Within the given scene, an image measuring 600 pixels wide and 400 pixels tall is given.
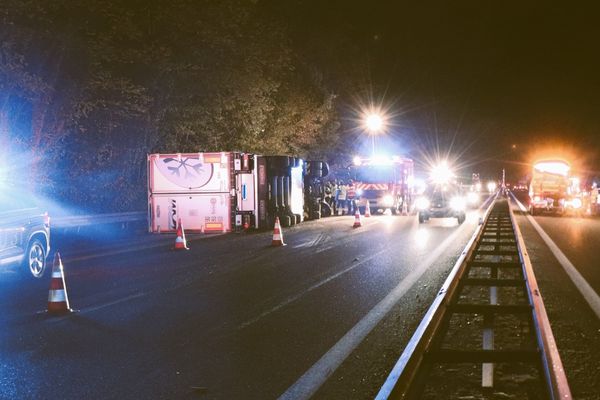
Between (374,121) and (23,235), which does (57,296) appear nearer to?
(23,235)

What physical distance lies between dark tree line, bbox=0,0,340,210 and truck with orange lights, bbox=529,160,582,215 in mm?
14252

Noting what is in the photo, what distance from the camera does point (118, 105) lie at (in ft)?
79.3

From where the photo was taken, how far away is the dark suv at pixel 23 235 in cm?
1145

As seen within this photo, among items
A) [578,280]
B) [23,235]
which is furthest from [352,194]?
[23,235]

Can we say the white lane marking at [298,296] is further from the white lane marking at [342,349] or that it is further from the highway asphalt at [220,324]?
the white lane marking at [342,349]

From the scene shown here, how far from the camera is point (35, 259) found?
41.5 ft

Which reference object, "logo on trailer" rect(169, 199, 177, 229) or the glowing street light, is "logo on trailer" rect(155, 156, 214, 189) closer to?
"logo on trailer" rect(169, 199, 177, 229)

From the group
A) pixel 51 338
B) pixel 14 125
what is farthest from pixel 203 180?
pixel 51 338

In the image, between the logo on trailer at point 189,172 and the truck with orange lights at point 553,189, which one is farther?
the truck with orange lights at point 553,189

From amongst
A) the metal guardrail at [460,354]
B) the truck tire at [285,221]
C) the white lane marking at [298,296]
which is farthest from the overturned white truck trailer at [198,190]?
the metal guardrail at [460,354]

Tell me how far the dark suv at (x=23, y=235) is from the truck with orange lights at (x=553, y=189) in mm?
28671

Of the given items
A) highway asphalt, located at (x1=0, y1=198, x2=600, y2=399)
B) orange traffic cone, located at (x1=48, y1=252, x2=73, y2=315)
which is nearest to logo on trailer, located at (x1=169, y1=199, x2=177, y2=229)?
highway asphalt, located at (x1=0, y1=198, x2=600, y2=399)

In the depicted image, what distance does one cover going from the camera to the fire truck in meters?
33.6

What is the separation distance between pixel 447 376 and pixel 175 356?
250 centimetres
